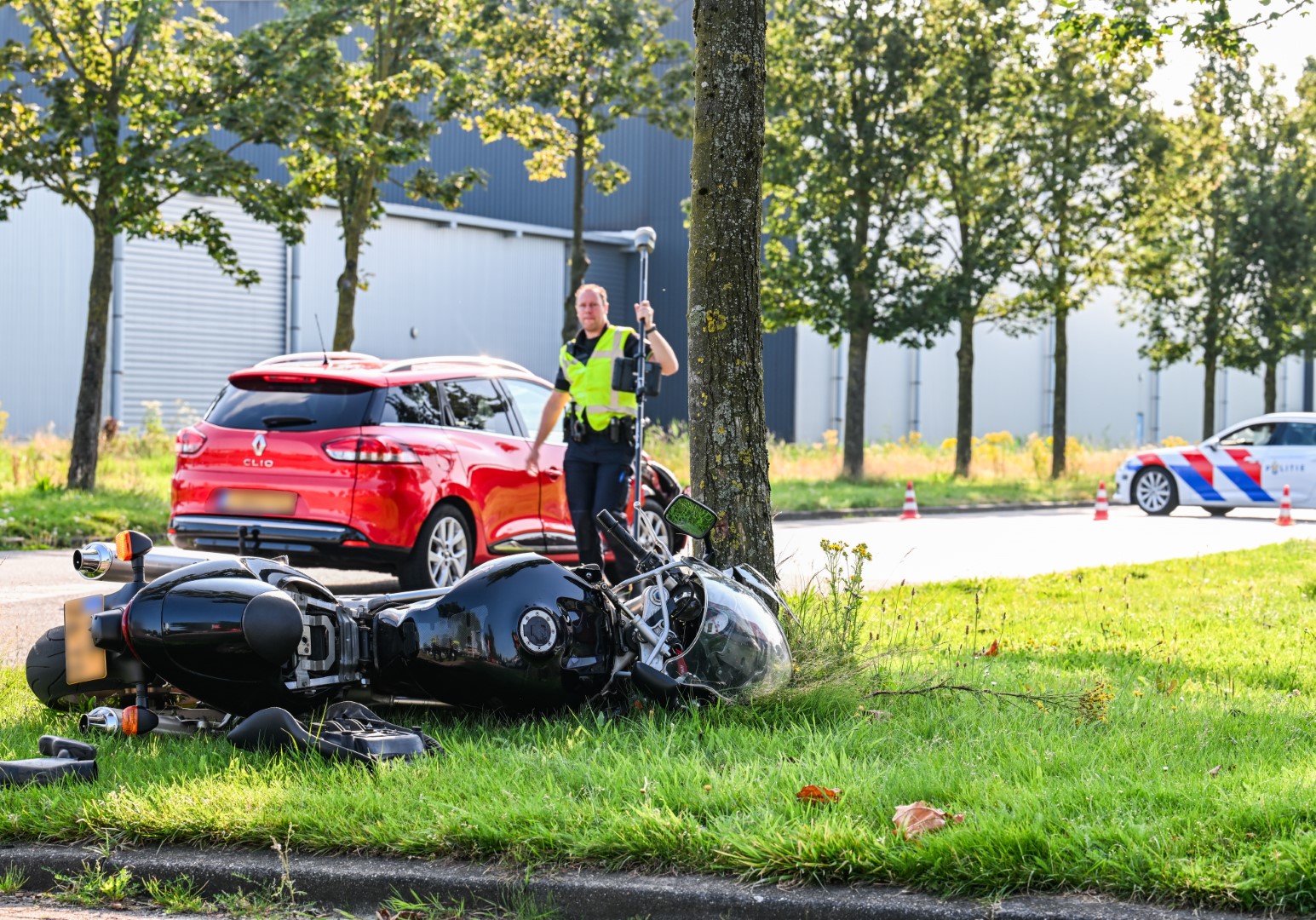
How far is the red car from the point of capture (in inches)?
370

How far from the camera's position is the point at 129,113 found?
17.4 m

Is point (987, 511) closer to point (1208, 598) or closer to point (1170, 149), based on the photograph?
point (1170, 149)

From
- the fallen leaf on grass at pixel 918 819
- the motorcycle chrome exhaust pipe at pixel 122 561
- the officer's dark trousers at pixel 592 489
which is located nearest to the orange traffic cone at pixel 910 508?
the officer's dark trousers at pixel 592 489

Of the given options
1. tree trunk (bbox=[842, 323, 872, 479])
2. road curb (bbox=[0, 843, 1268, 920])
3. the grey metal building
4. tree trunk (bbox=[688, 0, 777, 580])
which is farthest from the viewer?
the grey metal building

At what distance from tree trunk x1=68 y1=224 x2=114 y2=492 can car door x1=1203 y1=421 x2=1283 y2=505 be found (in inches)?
611

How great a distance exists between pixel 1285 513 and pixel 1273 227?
46.7 ft

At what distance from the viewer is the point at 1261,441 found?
72.6 ft

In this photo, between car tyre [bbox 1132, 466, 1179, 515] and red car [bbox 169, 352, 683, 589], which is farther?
car tyre [bbox 1132, 466, 1179, 515]

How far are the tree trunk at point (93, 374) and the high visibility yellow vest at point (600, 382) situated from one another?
1059cm

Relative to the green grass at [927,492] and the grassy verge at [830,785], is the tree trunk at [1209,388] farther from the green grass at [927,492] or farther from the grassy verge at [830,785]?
the grassy verge at [830,785]

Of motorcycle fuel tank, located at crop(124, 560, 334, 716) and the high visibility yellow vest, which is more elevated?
the high visibility yellow vest

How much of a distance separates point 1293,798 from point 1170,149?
87.6 feet

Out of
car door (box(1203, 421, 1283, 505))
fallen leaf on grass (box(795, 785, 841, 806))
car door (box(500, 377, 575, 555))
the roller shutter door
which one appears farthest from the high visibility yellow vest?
the roller shutter door

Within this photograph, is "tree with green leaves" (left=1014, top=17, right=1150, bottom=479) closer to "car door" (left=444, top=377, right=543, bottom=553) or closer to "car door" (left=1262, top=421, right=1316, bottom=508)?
A: "car door" (left=1262, top=421, right=1316, bottom=508)
